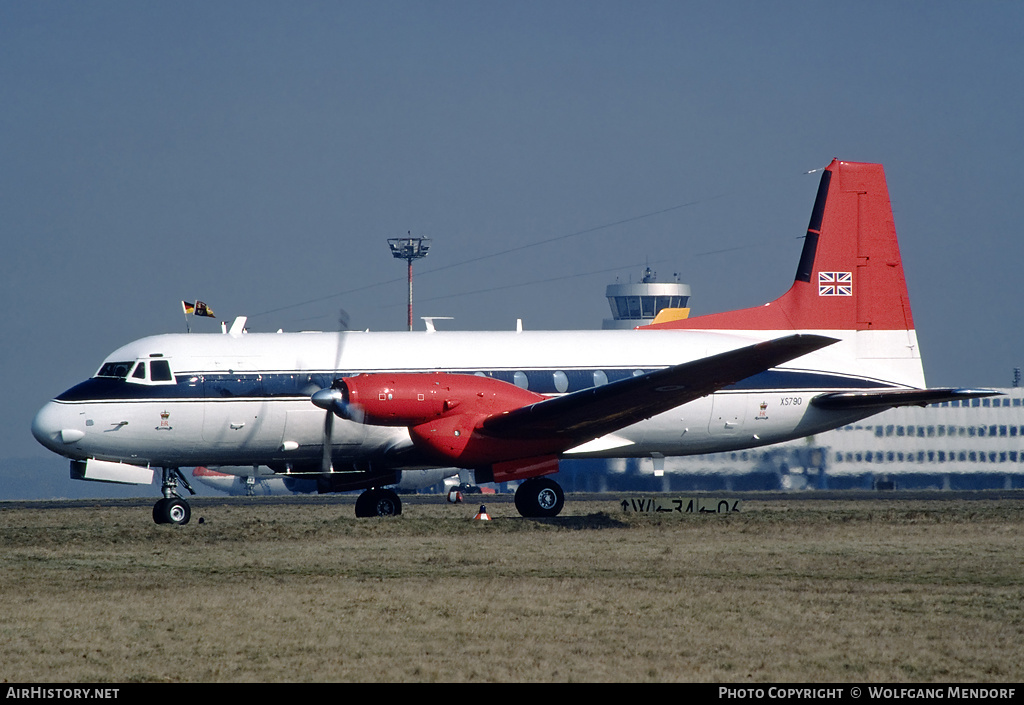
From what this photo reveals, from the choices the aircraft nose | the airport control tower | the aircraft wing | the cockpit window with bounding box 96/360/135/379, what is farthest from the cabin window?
the airport control tower

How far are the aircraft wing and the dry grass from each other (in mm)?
1821

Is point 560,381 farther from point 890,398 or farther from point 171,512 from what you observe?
point 171,512

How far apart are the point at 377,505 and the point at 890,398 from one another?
36.2 feet

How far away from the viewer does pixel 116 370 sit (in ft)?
74.7

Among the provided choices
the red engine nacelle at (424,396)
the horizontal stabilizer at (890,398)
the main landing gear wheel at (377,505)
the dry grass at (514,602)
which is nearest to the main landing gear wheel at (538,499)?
the dry grass at (514,602)

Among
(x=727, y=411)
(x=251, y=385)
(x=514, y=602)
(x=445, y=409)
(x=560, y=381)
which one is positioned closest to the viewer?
(x=514, y=602)

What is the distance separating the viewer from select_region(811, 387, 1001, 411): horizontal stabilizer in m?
23.4

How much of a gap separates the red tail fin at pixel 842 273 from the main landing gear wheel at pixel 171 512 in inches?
459

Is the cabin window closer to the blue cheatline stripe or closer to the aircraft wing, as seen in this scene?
→ the blue cheatline stripe

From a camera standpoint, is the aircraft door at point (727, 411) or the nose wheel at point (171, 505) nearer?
the nose wheel at point (171, 505)

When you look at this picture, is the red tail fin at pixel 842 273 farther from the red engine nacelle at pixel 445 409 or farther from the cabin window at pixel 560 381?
the red engine nacelle at pixel 445 409

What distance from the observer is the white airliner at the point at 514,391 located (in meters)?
21.4

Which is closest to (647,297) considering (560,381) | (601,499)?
(601,499)
